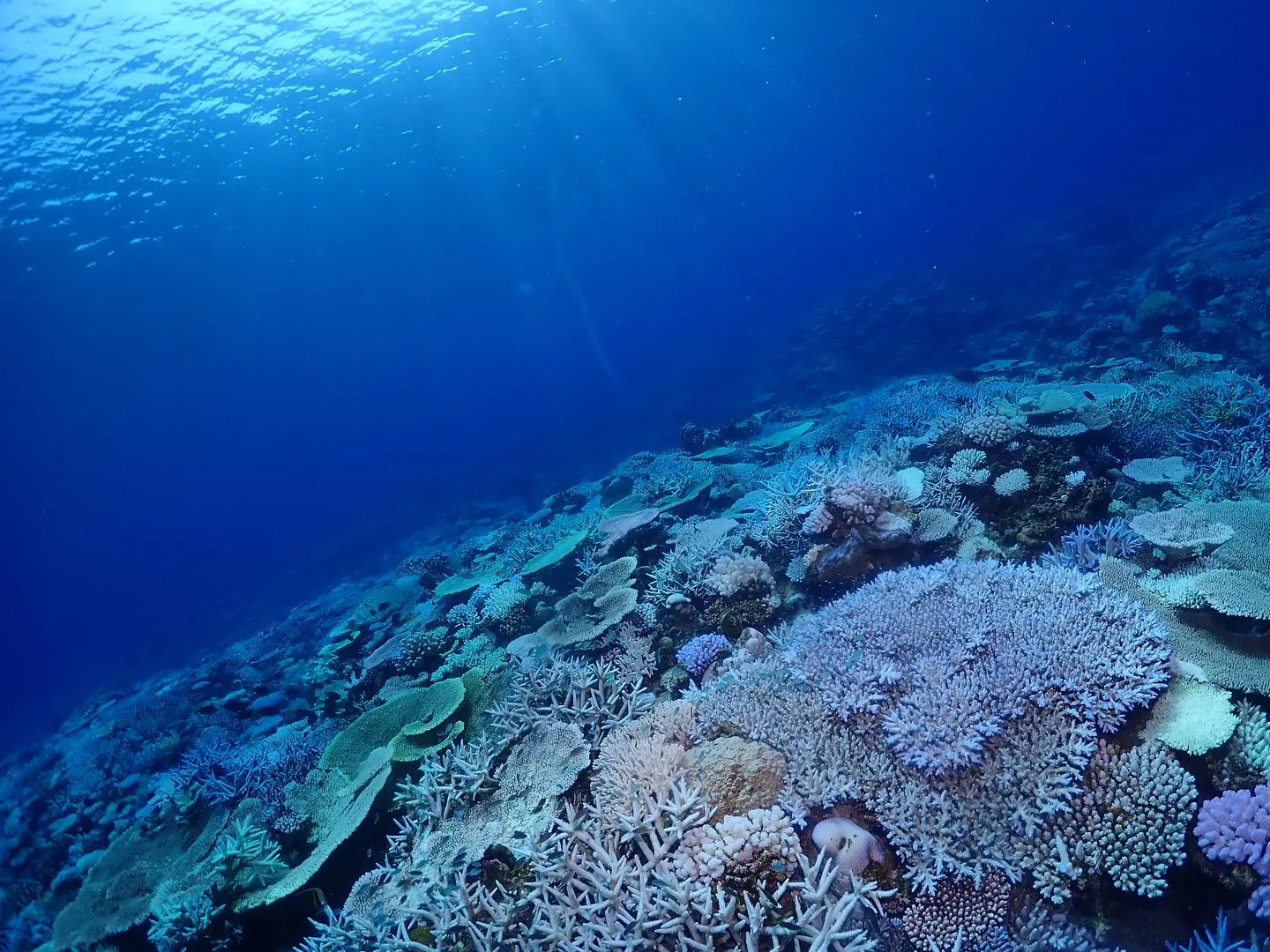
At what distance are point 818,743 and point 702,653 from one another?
1834mm

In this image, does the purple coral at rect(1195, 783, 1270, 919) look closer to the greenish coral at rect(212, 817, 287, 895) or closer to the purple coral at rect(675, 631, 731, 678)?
the purple coral at rect(675, 631, 731, 678)

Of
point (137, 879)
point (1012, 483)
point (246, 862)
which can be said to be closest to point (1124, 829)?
point (1012, 483)

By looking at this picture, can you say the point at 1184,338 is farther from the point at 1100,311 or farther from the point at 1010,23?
the point at 1010,23

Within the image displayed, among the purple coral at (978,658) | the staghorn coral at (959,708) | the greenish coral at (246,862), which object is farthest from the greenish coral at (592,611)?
the greenish coral at (246,862)

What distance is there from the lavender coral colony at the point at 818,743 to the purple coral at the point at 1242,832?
0.01 metres

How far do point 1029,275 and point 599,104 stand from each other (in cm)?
4259

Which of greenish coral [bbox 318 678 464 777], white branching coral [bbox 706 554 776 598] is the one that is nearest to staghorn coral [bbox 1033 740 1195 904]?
white branching coral [bbox 706 554 776 598]

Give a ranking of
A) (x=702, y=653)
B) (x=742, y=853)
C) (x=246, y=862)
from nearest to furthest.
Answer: (x=742, y=853) → (x=246, y=862) → (x=702, y=653)

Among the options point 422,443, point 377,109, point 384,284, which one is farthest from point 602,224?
point 377,109

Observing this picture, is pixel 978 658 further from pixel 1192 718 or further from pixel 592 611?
pixel 592 611

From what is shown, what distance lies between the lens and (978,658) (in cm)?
356

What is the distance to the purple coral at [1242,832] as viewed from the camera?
2615 millimetres

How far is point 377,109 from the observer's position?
3781cm

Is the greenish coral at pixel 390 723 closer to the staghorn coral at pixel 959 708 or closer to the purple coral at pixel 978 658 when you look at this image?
the staghorn coral at pixel 959 708
